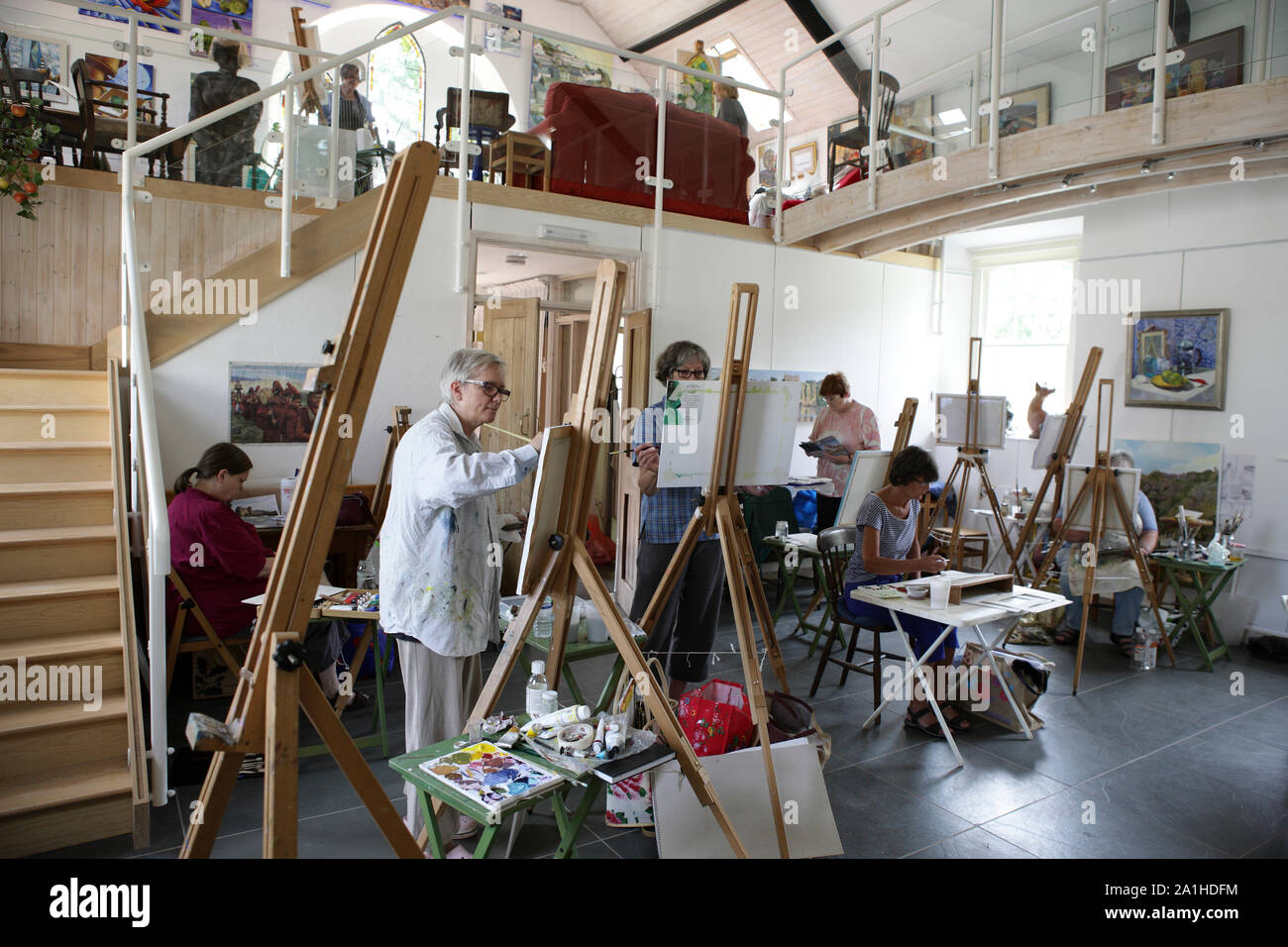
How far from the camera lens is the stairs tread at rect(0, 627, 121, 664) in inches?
140

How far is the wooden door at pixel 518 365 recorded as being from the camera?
775cm

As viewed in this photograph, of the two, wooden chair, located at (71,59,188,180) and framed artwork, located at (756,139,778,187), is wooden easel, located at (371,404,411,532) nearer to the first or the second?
wooden chair, located at (71,59,188,180)

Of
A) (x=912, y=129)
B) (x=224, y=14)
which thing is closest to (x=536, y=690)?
(x=912, y=129)

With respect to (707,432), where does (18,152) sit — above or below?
above

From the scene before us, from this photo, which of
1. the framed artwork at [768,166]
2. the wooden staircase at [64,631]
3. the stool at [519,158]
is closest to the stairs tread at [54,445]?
the wooden staircase at [64,631]

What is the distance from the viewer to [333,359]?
1.94 m

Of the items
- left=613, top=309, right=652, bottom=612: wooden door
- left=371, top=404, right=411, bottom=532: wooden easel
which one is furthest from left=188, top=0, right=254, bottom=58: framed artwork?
left=371, top=404, right=411, bottom=532: wooden easel

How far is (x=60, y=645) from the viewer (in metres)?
3.67

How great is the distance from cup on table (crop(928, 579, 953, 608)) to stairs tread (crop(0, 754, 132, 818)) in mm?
3549

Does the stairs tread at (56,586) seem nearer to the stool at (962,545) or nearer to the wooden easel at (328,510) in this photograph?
the wooden easel at (328,510)

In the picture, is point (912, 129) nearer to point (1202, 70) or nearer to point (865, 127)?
point (865, 127)

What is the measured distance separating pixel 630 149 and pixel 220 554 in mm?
4787
